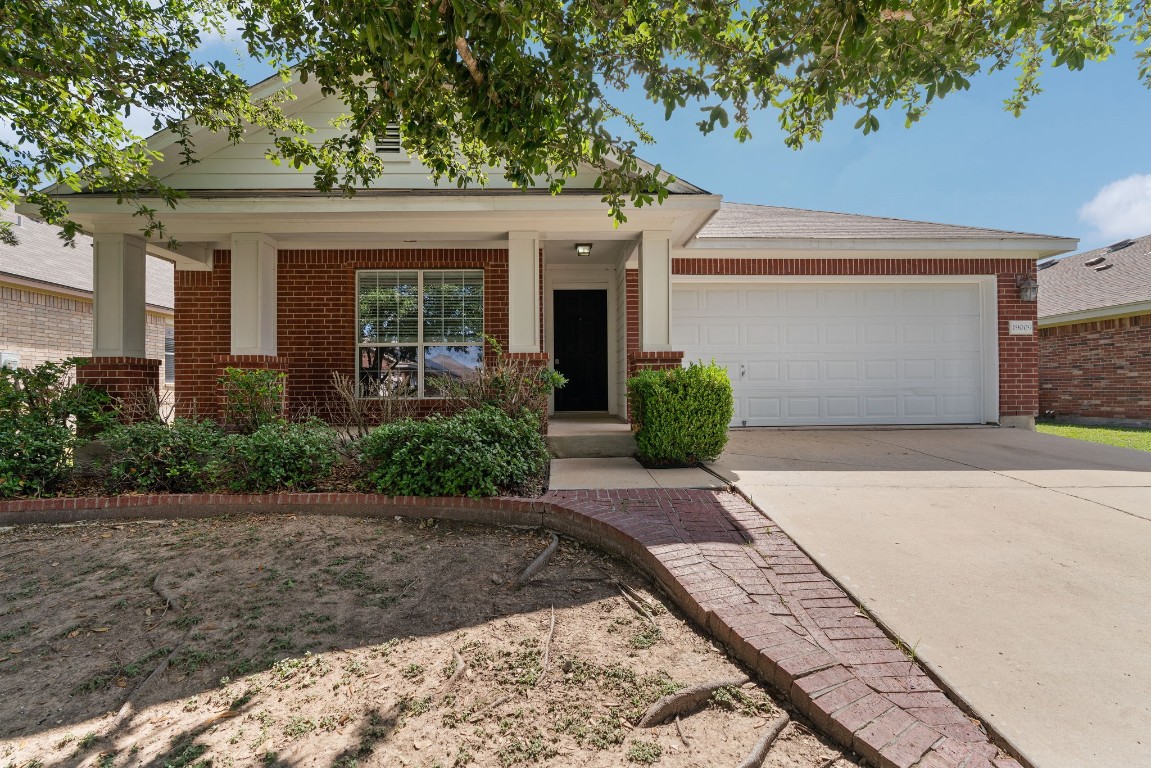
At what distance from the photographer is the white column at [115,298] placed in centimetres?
660

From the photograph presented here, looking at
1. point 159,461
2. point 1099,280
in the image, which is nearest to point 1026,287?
point 1099,280

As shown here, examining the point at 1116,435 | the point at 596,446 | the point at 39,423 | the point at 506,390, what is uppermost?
the point at 506,390

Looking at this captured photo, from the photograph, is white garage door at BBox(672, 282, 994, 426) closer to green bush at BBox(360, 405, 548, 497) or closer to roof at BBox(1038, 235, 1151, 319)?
green bush at BBox(360, 405, 548, 497)

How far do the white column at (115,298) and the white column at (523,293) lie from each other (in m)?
4.66

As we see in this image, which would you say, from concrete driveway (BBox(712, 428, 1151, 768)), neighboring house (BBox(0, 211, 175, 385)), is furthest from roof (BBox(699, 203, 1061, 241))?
neighboring house (BBox(0, 211, 175, 385))

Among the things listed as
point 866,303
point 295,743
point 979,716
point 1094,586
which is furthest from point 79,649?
point 866,303

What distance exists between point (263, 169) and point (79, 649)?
591 centimetres

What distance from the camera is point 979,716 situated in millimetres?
1958

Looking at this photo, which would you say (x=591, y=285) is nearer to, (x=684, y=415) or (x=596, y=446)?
(x=596, y=446)

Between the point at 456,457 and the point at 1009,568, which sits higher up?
the point at 456,457

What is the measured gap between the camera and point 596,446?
653 cm

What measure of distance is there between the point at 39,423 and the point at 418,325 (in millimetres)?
4238

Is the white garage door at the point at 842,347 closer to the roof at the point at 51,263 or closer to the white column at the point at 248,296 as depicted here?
the white column at the point at 248,296

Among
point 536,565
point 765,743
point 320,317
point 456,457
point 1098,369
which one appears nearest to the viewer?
point 765,743
